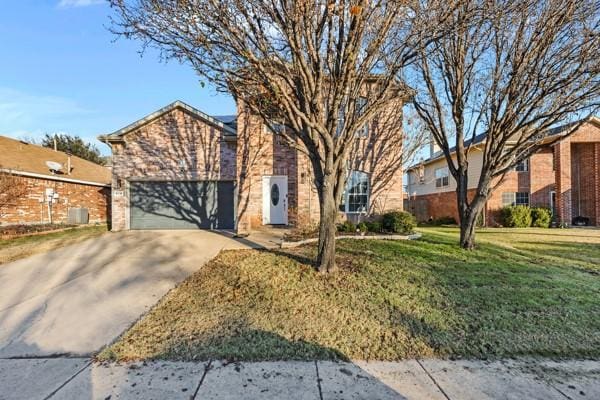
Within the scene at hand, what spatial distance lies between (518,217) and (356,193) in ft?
34.6

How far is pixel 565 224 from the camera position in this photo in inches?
661

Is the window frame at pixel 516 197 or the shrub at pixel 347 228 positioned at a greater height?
the window frame at pixel 516 197

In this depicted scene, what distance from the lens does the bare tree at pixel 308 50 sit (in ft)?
15.1

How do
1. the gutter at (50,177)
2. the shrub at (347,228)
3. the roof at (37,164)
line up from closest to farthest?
the shrub at (347,228) < the gutter at (50,177) < the roof at (37,164)

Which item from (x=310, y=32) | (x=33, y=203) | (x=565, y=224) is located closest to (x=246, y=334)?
(x=310, y=32)

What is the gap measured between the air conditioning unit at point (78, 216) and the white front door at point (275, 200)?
1038 cm

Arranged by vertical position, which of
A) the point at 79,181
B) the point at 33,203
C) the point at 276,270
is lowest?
the point at 276,270

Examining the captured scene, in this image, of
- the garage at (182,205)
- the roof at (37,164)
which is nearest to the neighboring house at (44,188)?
the roof at (37,164)

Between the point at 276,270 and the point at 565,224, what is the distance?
63.1ft

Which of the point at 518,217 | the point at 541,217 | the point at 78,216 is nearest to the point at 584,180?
the point at 541,217

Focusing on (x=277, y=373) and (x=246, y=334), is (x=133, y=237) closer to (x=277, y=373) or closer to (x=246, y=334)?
(x=246, y=334)

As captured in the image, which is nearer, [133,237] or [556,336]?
[556,336]

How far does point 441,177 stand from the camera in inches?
867

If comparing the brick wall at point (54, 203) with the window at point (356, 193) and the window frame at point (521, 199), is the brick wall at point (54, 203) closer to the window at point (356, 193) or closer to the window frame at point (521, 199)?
the window at point (356, 193)
